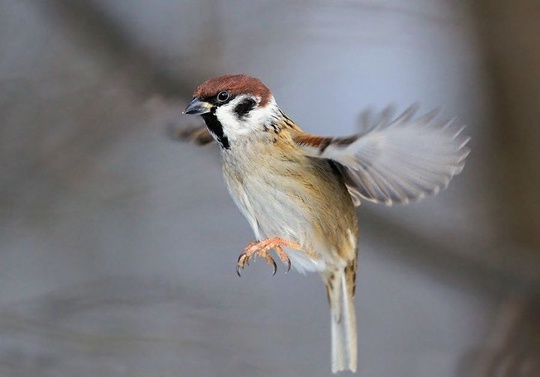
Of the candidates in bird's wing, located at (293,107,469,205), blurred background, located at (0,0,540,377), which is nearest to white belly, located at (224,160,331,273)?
bird's wing, located at (293,107,469,205)

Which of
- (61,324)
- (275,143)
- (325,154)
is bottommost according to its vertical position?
(325,154)

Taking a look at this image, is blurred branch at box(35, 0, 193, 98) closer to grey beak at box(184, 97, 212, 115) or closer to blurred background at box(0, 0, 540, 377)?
blurred background at box(0, 0, 540, 377)

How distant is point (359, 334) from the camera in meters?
2.15

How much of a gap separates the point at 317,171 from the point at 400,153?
203 mm

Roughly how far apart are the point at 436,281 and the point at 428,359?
0.23 metres

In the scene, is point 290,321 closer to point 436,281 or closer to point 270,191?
point 436,281

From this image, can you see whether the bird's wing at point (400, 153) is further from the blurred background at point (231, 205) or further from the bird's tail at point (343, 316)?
the blurred background at point (231, 205)

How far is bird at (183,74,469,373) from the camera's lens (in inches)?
30.3

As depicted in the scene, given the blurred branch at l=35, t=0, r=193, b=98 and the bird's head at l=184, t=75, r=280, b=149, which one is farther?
the blurred branch at l=35, t=0, r=193, b=98

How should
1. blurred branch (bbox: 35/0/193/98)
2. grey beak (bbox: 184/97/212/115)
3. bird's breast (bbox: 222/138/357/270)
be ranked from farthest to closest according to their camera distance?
blurred branch (bbox: 35/0/193/98)
bird's breast (bbox: 222/138/357/270)
grey beak (bbox: 184/97/212/115)

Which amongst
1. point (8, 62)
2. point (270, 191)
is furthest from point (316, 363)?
point (270, 191)

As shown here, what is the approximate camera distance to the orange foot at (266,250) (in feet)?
3.07

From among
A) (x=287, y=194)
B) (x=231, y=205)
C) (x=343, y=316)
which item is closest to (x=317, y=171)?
(x=287, y=194)

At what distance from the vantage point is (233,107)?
2.98ft
